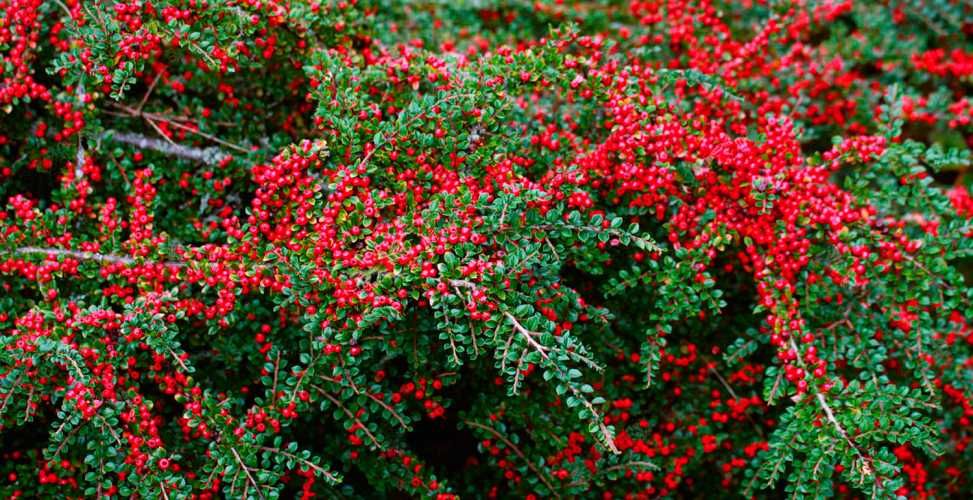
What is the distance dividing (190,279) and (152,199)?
312 mm

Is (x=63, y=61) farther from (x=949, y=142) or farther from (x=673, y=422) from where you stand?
(x=949, y=142)

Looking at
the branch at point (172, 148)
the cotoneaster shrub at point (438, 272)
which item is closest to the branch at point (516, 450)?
the cotoneaster shrub at point (438, 272)

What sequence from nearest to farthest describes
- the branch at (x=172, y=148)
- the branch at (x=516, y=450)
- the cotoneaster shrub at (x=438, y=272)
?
the cotoneaster shrub at (x=438, y=272)
the branch at (x=516, y=450)
the branch at (x=172, y=148)

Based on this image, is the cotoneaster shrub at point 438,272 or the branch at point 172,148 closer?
the cotoneaster shrub at point 438,272

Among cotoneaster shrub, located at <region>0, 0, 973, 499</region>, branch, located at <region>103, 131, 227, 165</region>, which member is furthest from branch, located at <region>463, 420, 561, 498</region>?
branch, located at <region>103, 131, 227, 165</region>

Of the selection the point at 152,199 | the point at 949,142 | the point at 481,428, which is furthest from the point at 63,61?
the point at 949,142

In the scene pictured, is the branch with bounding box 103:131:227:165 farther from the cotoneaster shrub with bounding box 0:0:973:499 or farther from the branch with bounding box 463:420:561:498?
the branch with bounding box 463:420:561:498

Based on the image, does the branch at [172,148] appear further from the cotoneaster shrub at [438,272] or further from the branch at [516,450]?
the branch at [516,450]

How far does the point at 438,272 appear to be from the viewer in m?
2.20

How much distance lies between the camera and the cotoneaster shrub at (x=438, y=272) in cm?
222

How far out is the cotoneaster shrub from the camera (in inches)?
87.6

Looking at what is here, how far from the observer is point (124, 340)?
2.30 metres

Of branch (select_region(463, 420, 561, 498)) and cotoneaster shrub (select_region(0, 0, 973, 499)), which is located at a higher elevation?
cotoneaster shrub (select_region(0, 0, 973, 499))

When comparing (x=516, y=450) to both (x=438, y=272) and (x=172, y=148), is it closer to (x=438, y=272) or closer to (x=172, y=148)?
(x=438, y=272)
